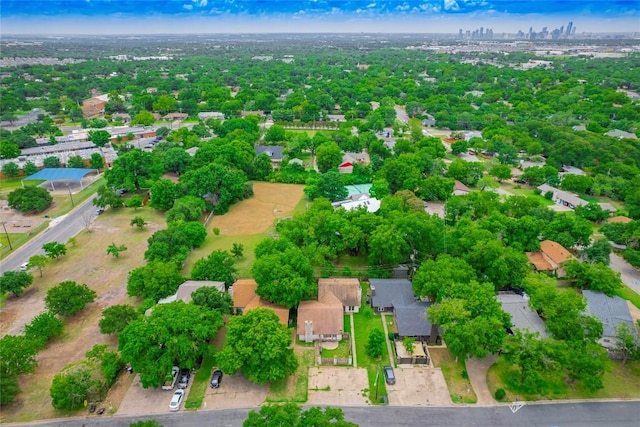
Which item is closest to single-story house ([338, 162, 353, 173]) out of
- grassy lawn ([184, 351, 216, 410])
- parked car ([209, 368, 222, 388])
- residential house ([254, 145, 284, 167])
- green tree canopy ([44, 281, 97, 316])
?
residential house ([254, 145, 284, 167])

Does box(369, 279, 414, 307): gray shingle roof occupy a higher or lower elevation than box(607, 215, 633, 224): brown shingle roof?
lower

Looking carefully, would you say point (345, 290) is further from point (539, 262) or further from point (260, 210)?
point (260, 210)

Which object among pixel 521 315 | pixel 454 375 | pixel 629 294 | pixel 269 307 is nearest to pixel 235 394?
pixel 269 307

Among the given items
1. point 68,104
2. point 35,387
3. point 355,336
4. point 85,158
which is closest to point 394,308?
point 355,336

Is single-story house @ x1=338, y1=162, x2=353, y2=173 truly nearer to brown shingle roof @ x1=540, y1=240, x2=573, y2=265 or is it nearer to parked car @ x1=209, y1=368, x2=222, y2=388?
brown shingle roof @ x1=540, y1=240, x2=573, y2=265

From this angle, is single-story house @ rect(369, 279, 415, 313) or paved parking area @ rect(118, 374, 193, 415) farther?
single-story house @ rect(369, 279, 415, 313)

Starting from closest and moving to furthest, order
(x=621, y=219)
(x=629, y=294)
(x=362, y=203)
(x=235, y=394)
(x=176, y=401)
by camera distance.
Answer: (x=176, y=401) → (x=235, y=394) → (x=629, y=294) → (x=621, y=219) → (x=362, y=203)

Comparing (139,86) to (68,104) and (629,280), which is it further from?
(629,280)

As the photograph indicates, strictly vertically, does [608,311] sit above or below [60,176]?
below
